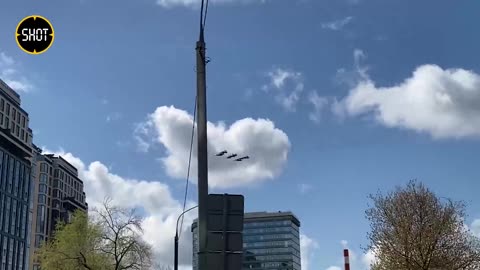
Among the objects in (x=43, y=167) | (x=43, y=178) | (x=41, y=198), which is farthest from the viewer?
(x=43, y=167)

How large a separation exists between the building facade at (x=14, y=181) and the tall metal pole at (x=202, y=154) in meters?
114

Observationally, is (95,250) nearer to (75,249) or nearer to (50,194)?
(75,249)

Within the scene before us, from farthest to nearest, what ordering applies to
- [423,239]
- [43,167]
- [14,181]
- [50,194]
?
1. [50,194]
2. [43,167]
3. [14,181]
4. [423,239]

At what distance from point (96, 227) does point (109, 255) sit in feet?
7.78

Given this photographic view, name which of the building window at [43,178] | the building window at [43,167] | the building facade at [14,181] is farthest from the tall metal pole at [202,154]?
the building window at [43,167]

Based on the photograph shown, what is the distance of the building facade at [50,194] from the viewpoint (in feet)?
477

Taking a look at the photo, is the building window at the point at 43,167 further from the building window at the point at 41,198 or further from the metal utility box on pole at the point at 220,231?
the metal utility box on pole at the point at 220,231

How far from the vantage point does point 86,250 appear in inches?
1769

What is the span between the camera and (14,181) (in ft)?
408

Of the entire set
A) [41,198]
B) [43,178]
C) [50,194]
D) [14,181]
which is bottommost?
[14,181]

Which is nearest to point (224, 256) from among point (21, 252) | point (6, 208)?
point (6, 208)

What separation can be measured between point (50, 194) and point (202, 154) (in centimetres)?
14978

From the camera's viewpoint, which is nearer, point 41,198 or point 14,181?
point 14,181

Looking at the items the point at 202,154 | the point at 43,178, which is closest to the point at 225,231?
the point at 202,154
